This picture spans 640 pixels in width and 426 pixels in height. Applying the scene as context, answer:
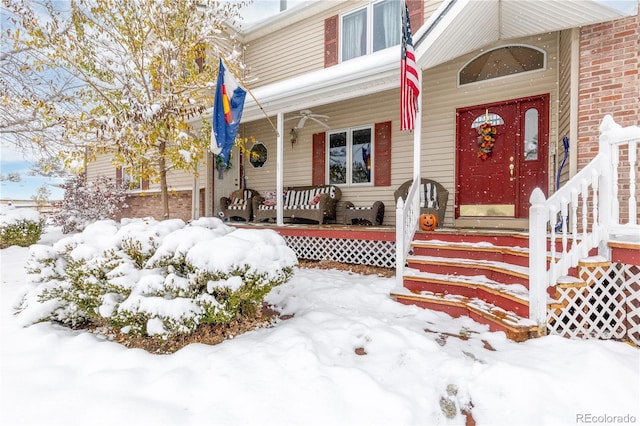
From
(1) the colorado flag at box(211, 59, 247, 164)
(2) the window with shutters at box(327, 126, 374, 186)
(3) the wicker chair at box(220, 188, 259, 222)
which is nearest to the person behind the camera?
(1) the colorado flag at box(211, 59, 247, 164)

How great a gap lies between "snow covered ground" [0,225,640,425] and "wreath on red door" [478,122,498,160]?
4.43m

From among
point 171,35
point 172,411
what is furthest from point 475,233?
point 171,35

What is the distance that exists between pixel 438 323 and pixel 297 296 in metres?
1.81

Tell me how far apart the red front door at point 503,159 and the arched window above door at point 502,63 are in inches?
23.4

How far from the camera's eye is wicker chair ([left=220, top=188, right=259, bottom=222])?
9055 millimetres

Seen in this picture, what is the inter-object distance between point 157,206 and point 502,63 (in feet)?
36.7

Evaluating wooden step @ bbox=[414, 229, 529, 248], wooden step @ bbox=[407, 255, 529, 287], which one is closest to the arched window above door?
wooden step @ bbox=[414, 229, 529, 248]

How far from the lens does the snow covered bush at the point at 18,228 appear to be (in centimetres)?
814

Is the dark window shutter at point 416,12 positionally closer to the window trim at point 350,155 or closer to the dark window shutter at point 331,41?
the dark window shutter at point 331,41

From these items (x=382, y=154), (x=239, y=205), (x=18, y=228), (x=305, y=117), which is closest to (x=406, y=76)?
(x=382, y=154)

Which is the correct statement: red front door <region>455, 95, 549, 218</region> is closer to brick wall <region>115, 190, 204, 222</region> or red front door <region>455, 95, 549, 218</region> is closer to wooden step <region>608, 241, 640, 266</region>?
wooden step <region>608, 241, 640, 266</region>

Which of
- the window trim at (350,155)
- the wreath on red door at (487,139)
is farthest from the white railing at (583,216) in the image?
the window trim at (350,155)

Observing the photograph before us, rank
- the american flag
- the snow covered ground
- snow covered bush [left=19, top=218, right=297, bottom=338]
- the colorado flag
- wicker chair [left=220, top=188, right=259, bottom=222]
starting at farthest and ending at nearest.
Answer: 1. wicker chair [left=220, top=188, right=259, bottom=222]
2. the colorado flag
3. the american flag
4. snow covered bush [left=19, top=218, right=297, bottom=338]
5. the snow covered ground

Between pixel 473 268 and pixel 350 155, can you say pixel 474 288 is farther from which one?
pixel 350 155
